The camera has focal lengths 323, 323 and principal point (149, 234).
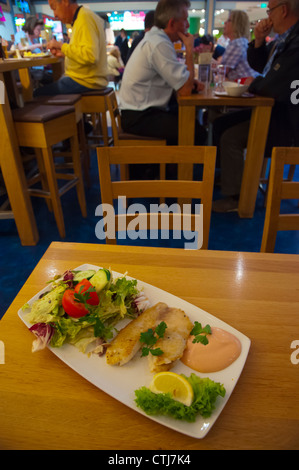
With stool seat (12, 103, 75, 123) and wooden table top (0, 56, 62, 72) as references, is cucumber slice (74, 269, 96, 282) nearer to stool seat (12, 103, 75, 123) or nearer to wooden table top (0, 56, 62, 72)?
stool seat (12, 103, 75, 123)

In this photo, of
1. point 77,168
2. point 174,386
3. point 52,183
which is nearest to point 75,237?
point 52,183

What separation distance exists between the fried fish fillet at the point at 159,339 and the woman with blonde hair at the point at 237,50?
155 inches

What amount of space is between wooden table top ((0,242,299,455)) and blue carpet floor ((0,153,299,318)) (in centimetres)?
140

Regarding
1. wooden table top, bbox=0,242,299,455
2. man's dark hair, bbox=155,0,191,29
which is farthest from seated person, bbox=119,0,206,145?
wooden table top, bbox=0,242,299,455

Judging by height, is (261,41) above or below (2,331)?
above

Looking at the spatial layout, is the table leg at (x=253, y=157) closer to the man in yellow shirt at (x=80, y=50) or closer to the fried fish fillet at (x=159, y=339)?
the man in yellow shirt at (x=80, y=50)

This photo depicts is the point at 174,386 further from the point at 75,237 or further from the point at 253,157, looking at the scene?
the point at 253,157

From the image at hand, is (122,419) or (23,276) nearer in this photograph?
(122,419)

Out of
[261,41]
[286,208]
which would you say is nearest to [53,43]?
[261,41]

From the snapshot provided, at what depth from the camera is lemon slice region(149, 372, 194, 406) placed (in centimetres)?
50

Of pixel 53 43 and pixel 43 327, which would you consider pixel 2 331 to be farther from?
pixel 53 43

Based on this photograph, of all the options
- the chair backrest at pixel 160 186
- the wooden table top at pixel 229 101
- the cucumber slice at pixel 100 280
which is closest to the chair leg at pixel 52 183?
Result: the wooden table top at pixel 229 101

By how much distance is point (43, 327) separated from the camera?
626 mm

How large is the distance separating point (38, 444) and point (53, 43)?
3576 mm
